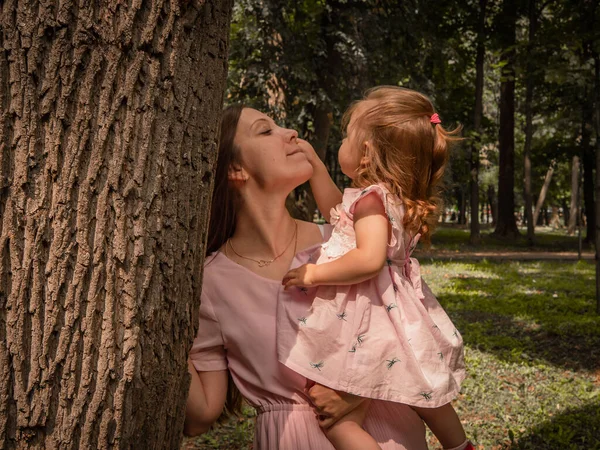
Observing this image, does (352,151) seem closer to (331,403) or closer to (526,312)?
(331,403)

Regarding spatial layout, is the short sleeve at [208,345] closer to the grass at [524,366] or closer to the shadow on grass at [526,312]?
the grass at [524,366]

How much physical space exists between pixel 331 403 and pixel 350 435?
0.11 metres

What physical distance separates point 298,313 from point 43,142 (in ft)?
3.22

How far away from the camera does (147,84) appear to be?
1554 millimetres

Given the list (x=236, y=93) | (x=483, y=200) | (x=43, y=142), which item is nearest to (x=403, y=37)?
(x=236, y=93)

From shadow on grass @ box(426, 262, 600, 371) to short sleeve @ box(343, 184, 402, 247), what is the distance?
4.71 meters

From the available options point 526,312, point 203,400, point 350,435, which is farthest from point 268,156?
point 526,312

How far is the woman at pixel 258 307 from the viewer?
2.03 meters

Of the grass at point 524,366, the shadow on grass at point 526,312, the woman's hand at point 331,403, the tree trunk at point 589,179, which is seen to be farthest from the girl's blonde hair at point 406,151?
the tree trunk at point 589,179

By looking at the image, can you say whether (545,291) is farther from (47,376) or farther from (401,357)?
(47,376)

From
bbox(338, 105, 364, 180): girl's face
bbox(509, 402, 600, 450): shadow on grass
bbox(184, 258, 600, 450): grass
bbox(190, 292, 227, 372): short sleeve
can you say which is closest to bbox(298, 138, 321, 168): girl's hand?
bbox(338, 105, 364, 180): girl's face

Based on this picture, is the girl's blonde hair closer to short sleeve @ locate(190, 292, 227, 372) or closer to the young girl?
the young girl

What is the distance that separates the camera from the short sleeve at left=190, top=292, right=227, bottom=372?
81.2 inches

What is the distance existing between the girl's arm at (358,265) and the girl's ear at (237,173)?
17.0 inches
